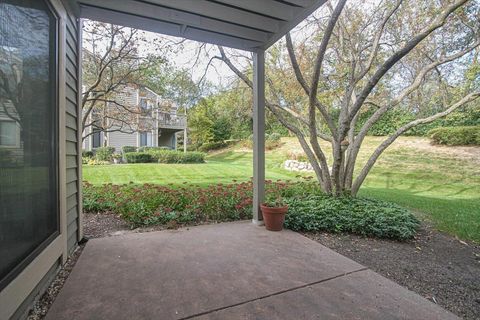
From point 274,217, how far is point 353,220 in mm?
1161

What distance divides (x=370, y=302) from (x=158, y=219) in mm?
2981

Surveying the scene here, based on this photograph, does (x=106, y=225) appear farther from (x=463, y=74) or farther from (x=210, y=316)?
(x=463, y=74)

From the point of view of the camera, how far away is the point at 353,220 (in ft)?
11.5

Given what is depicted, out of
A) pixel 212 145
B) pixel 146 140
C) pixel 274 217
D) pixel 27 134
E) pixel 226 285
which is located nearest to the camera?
pixel 27 134

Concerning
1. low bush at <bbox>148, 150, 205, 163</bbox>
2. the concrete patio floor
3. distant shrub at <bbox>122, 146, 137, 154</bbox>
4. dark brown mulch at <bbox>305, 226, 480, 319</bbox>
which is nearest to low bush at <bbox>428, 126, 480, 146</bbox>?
dark brown mulch at <bbox>305, 226, 480, 319</bbox>

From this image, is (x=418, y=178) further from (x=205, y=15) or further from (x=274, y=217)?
(x=205, y=15)

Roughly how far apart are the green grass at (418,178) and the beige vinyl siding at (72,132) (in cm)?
412

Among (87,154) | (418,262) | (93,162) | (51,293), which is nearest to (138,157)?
(93,162)

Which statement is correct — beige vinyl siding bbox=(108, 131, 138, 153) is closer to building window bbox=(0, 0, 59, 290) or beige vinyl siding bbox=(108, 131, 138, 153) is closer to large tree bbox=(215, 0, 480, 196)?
large tree bbox=(215, 0, 480, 196)

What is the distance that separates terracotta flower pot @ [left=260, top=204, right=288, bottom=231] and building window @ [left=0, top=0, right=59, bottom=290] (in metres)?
2.44

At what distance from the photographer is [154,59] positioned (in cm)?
556

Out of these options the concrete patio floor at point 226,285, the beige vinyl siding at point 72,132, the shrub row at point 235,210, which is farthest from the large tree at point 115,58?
the concrete patio floor at point 226,285

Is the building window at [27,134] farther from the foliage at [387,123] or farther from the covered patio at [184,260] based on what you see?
Answer: the foliage at [387,123]

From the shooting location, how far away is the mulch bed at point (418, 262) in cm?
195
